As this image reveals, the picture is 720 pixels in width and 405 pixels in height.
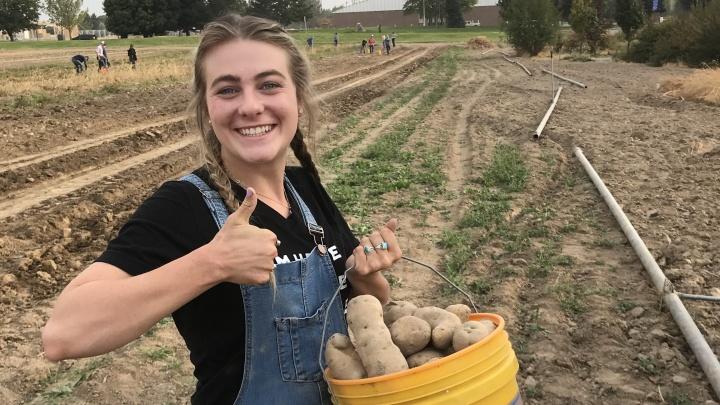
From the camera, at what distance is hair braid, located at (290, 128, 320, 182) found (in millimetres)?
2160

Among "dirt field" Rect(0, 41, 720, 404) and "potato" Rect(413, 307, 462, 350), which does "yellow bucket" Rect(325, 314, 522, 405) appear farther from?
"dirt field" Rect(0, 41, 720, 404)

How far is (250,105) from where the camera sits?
1.72 meters

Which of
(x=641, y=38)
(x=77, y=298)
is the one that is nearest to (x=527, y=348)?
(x=77, y=298)

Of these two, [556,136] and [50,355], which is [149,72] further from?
[50,355]

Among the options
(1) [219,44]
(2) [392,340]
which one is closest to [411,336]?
(2) [392,340]

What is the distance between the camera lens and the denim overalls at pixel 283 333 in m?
1.60

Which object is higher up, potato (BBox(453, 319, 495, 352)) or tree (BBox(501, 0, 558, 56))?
tree (BBox(501, 0, 558, 56))

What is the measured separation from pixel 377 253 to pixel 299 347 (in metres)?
0.35

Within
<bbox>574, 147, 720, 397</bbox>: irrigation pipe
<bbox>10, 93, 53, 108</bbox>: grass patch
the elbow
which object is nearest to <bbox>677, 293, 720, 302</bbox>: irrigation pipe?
<bbox>574, 147, 720, 397</bbox>: irrigation pipe

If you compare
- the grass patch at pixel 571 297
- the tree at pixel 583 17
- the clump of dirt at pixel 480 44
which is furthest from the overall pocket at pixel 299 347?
the clump of dirt at pixel 480 44

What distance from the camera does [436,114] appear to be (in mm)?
13516

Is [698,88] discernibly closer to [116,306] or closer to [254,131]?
[254,131]

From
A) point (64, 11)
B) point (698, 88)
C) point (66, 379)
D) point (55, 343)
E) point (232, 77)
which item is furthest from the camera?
point (64, 11)

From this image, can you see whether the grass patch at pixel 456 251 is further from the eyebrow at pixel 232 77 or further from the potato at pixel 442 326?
the eyebrow at pixel 232 77
